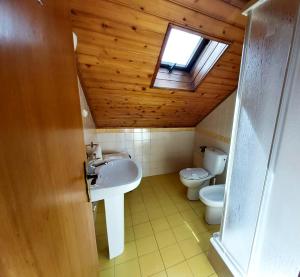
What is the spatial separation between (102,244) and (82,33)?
183 cm

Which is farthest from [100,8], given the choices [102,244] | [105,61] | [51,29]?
[102,244]

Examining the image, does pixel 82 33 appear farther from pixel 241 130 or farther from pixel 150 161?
pixel 150 161

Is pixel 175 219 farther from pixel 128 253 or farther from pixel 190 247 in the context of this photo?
pixel 128 253

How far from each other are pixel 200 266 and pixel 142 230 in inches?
25.0

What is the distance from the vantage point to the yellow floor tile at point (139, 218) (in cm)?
180

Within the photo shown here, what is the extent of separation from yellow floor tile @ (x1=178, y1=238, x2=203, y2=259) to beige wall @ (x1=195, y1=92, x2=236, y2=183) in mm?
1008

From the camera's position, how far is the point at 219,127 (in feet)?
7.34

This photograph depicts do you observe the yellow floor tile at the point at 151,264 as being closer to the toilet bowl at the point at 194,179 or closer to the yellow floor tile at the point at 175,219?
the yellow floor tile at the point at 175,219

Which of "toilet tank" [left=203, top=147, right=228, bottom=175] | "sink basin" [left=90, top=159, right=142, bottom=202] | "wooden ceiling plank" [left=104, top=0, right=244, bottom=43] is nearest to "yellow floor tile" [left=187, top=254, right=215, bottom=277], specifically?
"sink basin" [left=90, top=159, right=142, bottom=202]

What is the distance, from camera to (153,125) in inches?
100

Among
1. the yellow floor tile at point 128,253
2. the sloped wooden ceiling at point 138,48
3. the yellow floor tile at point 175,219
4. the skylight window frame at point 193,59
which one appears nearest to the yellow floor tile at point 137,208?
the yellow floor tile at point 175,219

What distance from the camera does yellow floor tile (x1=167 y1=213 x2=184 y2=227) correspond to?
1775 mm

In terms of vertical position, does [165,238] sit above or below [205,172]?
below

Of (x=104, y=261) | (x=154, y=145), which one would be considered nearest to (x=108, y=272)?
(x=104, y=261)
